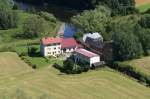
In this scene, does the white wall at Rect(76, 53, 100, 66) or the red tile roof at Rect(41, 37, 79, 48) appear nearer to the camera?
the white wall at Rect(76, 53, 100, 66)

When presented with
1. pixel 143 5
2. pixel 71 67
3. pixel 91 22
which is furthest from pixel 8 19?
pixel 143 5

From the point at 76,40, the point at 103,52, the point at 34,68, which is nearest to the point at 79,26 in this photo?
the point at 76,40

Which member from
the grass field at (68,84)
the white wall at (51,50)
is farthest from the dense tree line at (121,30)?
the white wall at (51,50)

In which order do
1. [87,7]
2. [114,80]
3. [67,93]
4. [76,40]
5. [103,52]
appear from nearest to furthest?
[67,93], [114,80], [103,52], [76,40], [87,7]

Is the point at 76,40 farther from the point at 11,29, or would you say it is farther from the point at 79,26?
the point at 11,29

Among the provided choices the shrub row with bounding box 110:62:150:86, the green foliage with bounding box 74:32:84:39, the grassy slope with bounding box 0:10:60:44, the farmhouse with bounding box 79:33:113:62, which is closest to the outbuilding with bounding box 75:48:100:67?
the farmhouse with bounding box 79:33:113:62

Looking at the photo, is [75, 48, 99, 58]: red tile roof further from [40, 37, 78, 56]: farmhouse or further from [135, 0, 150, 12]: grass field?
[135, 0, 150, 12]: grass field

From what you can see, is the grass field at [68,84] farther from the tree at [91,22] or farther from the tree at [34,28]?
the tree at [91,22]
